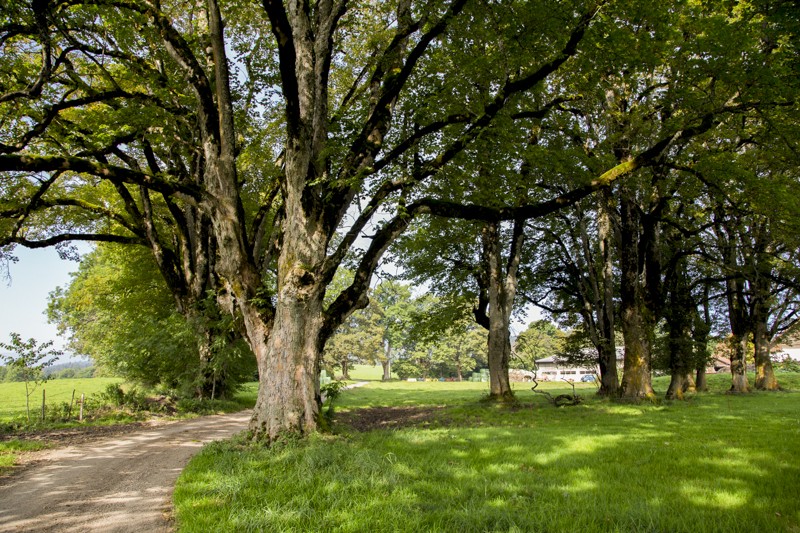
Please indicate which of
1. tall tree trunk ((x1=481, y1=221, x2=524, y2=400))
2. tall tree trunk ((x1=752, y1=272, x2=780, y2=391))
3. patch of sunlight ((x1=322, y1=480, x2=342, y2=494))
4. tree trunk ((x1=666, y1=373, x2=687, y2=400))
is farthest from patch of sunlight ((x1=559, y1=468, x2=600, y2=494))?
tall tree trunk ((x1=752, y1=272, x2=780, y2=391))

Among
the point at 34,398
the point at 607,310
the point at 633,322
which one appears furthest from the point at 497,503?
the point at 34,398

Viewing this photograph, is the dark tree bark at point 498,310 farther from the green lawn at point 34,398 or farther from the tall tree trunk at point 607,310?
the green lawn at point 34,398

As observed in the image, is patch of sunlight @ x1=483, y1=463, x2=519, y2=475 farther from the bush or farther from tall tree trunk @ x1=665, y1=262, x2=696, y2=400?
tall tree trunk @ x1=665, y1=262, x2=696, y2=400

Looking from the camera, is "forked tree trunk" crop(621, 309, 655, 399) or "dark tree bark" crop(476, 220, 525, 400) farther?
"dark tree bark" crop(476, 220, 525, 400)

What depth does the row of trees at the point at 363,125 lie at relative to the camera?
357 inches

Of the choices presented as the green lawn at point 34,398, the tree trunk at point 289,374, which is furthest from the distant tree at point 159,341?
the tree trunk at point 289,374

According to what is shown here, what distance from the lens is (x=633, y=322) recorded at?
16.1 meters

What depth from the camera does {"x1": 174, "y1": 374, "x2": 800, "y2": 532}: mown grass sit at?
403 centimetres

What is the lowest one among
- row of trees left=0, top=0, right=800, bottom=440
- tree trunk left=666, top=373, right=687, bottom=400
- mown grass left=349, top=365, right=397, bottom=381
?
mown grass left=349, top=365, right=397, bottom=381

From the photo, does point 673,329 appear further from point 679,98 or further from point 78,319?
point 78,319

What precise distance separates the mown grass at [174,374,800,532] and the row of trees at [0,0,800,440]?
2.18 metres

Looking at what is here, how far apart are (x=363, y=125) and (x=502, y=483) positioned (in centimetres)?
1020

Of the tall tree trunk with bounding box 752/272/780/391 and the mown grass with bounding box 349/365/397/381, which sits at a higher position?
the tall tree trunk with bounding box 752/272/780/391

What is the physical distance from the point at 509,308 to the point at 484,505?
1389 cm
